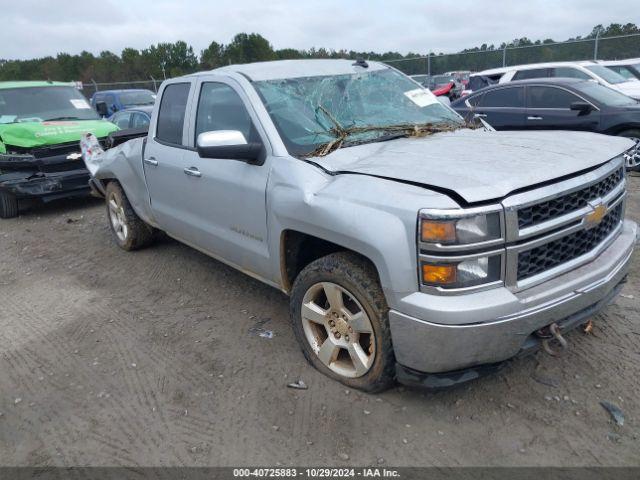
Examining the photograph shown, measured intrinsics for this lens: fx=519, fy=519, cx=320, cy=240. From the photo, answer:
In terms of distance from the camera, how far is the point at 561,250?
2.69 m

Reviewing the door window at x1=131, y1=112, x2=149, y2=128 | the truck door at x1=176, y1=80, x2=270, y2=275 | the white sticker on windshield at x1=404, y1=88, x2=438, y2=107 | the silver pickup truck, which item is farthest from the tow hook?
the door window at x1=131, y1=112, x2=149, y2=128

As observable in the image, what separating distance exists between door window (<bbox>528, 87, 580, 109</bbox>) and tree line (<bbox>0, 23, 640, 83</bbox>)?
3.84 meters

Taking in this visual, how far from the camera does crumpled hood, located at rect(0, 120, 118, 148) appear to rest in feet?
25.3

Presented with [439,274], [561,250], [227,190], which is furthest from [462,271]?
[227,190]

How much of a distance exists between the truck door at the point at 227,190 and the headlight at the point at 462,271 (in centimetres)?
130

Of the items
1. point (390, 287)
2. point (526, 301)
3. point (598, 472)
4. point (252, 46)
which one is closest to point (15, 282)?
point (390, 287)

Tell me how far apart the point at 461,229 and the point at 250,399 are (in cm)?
164

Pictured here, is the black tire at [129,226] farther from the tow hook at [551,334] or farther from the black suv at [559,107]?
the black suv at [559,107]

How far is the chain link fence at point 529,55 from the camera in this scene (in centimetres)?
1678

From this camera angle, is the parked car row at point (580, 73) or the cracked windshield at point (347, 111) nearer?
the cracked windshield at point (347, 111)

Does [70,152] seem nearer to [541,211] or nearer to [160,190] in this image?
[160,190]

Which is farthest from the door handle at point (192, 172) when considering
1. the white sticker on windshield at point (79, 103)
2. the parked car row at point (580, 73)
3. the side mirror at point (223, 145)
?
the parked car row at point (580, 73)

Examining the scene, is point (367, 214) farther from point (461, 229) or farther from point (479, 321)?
point (479, 321)

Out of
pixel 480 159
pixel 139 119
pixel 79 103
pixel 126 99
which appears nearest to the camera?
pixel 480 159
